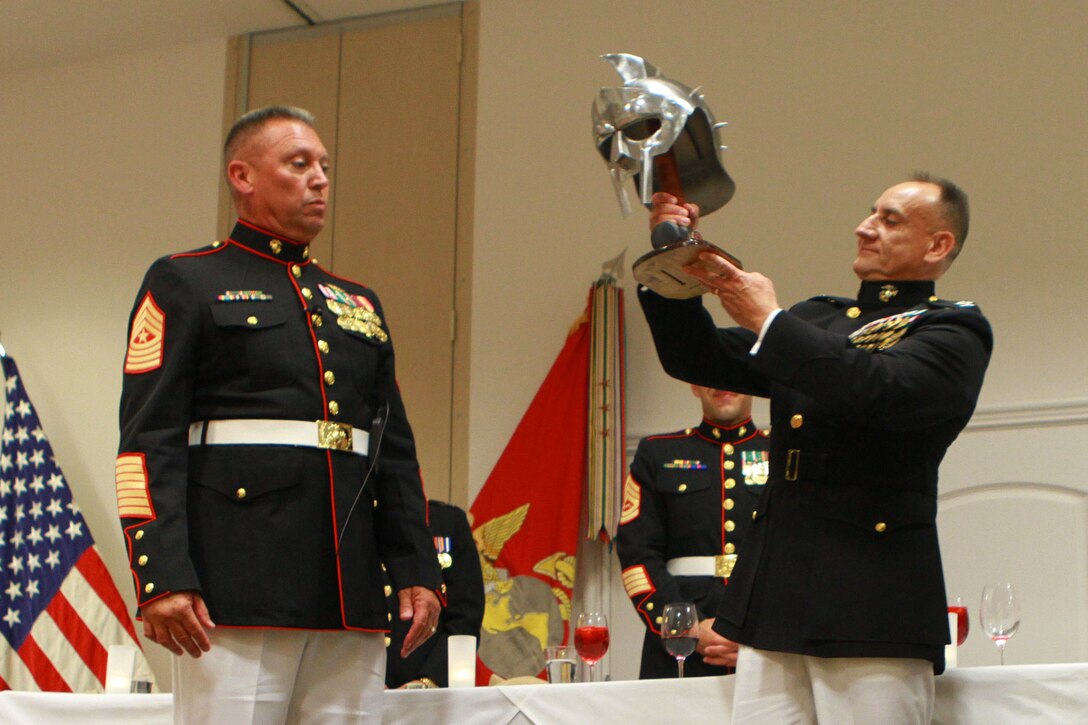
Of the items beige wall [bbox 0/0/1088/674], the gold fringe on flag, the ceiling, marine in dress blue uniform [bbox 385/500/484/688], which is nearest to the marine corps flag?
the gold fringe on flag

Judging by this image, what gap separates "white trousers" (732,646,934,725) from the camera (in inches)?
71.7

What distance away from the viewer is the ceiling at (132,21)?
5758 mm

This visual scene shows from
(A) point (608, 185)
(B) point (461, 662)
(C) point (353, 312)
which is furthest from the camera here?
(A) point (608, 185)

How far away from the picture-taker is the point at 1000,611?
107 inches

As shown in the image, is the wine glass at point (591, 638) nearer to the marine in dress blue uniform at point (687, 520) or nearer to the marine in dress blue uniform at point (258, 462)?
the marine in dress blue uniform at point (687, 520)

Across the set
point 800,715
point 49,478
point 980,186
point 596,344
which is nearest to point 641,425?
point 596,344

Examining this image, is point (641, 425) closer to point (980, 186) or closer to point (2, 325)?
point (980, 186)

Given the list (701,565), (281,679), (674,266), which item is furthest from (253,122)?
(701,565)

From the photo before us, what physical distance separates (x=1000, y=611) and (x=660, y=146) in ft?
4.43

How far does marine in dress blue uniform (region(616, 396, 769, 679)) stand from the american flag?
7.03 feet

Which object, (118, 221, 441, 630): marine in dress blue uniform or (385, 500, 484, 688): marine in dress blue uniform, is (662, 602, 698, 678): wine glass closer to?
(118, 221, 441, 630): marine in dress blue uniform

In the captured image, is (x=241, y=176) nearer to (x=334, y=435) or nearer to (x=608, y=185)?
(x=334, y=435)

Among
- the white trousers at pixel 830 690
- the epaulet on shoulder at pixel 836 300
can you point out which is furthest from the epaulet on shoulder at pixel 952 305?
the white trousers at pixel 830 690

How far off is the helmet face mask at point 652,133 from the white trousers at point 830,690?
28.2 inches
